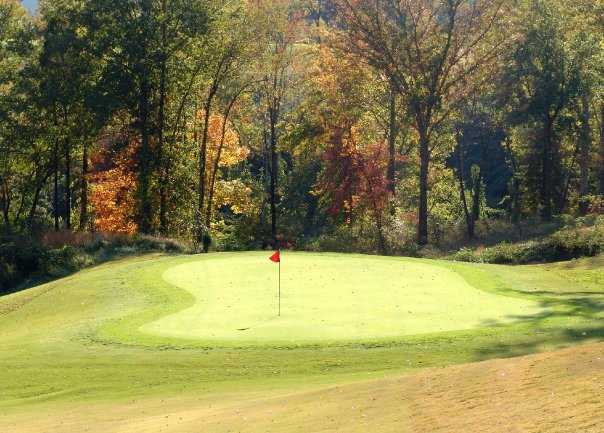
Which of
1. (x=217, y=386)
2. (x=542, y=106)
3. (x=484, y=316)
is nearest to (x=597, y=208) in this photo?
(x=542, y=106)

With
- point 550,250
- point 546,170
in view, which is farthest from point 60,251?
point 546,170

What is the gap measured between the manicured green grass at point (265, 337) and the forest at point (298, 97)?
1967cm

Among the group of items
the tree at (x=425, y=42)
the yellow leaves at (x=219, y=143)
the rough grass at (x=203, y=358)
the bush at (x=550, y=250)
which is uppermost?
the tree at (x=425, y=42)

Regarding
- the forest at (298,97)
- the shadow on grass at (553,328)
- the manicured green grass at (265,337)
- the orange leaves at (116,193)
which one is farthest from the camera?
the orange leaves at (116,193)

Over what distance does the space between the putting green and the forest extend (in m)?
16.8

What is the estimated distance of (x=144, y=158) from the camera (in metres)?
50.5

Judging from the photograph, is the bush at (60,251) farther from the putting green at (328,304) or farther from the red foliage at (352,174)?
the red foliage at (352,174)

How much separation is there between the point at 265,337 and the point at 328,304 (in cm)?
376

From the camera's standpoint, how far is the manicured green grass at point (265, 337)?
17297 millimetres

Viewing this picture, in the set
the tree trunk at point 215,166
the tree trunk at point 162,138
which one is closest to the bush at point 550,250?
the tree trunk at point 162,138

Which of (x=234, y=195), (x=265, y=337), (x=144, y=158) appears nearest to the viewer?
(x=265, y=337)

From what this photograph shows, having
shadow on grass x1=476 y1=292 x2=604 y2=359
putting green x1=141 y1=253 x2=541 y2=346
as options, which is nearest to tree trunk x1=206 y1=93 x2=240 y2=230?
putting green x1=141 y1=253 x2=541 y2=346

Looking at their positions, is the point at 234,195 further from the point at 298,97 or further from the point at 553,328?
the point at 553,328

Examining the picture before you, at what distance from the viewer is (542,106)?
55188 mm
